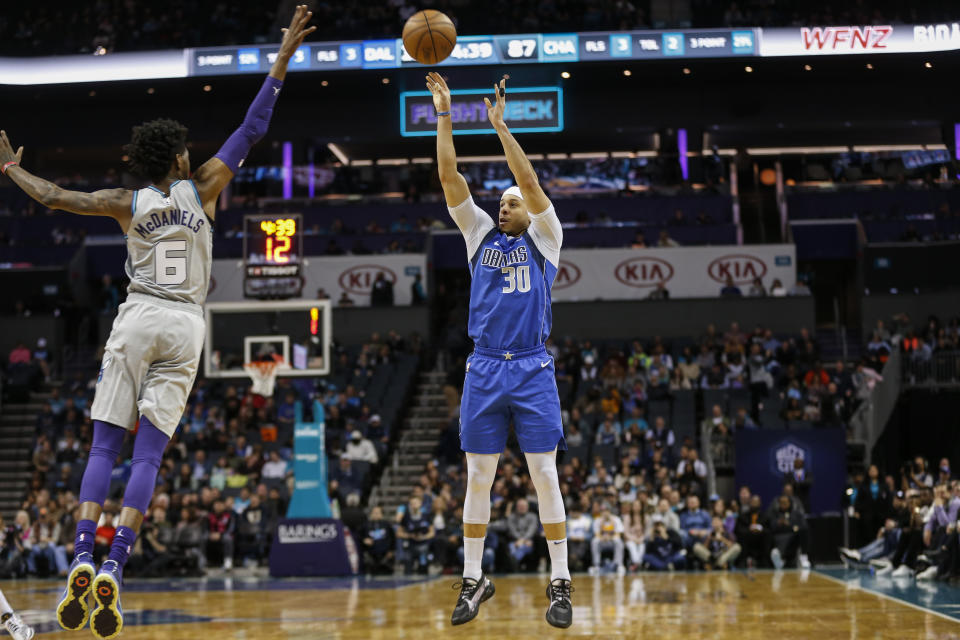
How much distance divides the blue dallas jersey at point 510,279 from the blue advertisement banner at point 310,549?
12072 millimetres

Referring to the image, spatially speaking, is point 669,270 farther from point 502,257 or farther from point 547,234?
point 502,257

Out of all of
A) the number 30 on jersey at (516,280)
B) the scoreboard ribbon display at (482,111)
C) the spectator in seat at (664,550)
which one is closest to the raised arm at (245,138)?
the number 30 on jersey at (516,280)

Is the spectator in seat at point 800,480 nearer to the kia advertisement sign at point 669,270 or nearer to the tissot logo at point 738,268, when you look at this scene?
the kia advertisement sign at point 669,270

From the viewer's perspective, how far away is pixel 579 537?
18297 mm

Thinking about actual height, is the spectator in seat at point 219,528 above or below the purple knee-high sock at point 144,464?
below

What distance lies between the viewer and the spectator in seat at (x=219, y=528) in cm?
1956

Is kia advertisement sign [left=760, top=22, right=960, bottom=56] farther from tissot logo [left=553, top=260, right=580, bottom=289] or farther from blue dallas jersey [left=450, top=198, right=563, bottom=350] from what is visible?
blue dallas jersey [left=450, top=198, right=563, bottom=350]

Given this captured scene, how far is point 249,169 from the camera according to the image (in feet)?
111

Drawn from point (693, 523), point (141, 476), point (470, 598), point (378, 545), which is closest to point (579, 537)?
point (693, 523)

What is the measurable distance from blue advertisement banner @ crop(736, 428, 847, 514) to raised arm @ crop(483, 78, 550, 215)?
1396 centimetres

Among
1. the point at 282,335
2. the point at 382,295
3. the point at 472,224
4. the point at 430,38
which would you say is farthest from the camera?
the point at 382,295

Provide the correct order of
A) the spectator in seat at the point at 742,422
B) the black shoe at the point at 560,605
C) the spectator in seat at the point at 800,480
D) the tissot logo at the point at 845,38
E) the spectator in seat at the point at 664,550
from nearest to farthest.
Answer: the black shoe at the point at 560,605
the spectator in seat at the point at 664,550
the spectator in seat at the point at 800,480
the spectator in seat at the point at 742,422
the tissot logo at the point at 845,38

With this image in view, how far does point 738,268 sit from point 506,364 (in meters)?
22.4

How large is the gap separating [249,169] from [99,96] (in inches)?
202
